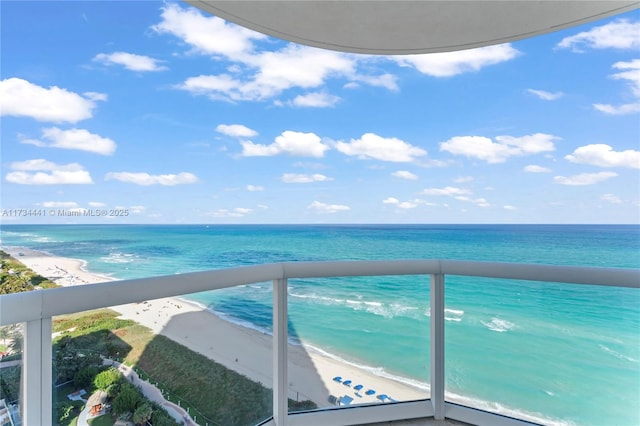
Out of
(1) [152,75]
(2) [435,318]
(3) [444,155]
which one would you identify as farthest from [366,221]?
(2) [435,318]

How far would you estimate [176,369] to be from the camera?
1470 mm

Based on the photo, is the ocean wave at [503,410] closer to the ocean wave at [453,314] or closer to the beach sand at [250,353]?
the beach sand at [250,353]

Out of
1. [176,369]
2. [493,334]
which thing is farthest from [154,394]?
[493,334]

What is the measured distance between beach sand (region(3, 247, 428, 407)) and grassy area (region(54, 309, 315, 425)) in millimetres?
37

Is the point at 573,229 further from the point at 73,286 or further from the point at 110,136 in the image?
the point at 110,136

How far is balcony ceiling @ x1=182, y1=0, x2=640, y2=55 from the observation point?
1.56 meters

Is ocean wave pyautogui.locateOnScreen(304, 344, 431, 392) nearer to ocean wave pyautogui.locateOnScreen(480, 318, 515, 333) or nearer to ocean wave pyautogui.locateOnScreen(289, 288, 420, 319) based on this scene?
ocean wave pyautogui.locateOnScreen(289, 288, 420, 319)

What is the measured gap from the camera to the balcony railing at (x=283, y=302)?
1070 mm

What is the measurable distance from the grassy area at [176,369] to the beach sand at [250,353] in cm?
4

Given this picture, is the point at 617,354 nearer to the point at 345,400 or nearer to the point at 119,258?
the point at 345,400

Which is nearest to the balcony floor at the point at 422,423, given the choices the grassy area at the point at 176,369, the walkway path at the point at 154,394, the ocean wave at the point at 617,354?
the grassy area at the point at 176,369

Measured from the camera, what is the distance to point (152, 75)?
20672 millimetres

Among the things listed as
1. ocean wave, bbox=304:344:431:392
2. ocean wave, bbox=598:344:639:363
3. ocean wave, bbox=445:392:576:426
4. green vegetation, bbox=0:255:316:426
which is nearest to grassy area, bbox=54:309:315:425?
green vegetation, bbox=0:255:316:426

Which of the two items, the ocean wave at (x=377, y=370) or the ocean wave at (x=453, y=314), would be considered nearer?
the ocean wave at (x=377, y=370)
